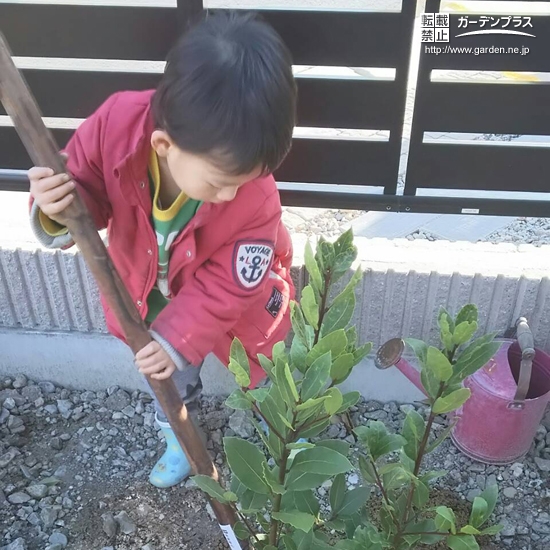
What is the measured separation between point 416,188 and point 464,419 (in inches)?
26.4

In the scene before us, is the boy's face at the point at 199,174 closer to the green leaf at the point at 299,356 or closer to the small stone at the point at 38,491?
the green leaf at the point at 299,356

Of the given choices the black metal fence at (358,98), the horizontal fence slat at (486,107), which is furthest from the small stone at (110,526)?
the horizontal fence slat at (486,107)

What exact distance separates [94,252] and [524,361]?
1.14 metres

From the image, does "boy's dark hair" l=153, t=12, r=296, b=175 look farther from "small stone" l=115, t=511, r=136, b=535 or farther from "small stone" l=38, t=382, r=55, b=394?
"small stone" l=38, t=382, r=55, b=394

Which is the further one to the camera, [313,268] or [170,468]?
[170,468]

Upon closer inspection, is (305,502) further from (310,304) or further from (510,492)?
(510,492)

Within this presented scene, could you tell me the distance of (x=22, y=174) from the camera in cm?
187

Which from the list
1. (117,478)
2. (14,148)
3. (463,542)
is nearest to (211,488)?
(463,542)

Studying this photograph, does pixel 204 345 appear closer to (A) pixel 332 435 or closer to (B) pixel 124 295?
(B) pixel 124 295

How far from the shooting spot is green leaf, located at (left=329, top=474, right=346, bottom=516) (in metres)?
1.21

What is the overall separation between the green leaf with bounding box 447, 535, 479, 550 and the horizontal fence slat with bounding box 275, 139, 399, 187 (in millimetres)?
990

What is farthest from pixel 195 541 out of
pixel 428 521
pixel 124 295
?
pixel 124 295

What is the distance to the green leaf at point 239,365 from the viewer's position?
91 centimetres

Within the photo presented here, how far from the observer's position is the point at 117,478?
194cm
